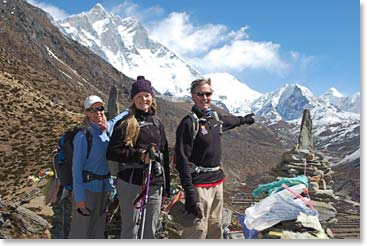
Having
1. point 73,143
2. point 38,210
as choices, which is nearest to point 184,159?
point 73,143

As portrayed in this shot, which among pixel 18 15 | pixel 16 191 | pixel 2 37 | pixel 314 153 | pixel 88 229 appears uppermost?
pixel 18 15

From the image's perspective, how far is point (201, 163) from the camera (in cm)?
434

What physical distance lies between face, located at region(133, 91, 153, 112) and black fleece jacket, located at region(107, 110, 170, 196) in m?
0.04

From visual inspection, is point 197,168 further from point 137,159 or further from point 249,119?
point 249,119

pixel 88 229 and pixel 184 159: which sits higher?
pixel 184 159

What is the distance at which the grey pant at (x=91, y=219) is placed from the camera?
4398 mm

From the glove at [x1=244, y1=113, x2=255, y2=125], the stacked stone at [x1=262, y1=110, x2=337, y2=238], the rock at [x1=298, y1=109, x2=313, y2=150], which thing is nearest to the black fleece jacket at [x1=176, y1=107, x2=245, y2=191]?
the glove at [x1=244, y1=113, x2=255, y2=125]

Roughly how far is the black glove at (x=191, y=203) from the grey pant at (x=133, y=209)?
261mm

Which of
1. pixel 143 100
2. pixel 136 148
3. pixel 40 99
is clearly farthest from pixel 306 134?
pixel 40 99

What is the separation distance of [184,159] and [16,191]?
1700cm

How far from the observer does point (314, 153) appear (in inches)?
264

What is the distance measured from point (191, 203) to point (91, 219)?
95cm

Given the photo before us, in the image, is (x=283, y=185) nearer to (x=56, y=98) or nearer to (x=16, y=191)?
(x=16, y=191)

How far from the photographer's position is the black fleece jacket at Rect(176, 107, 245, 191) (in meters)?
4.18
